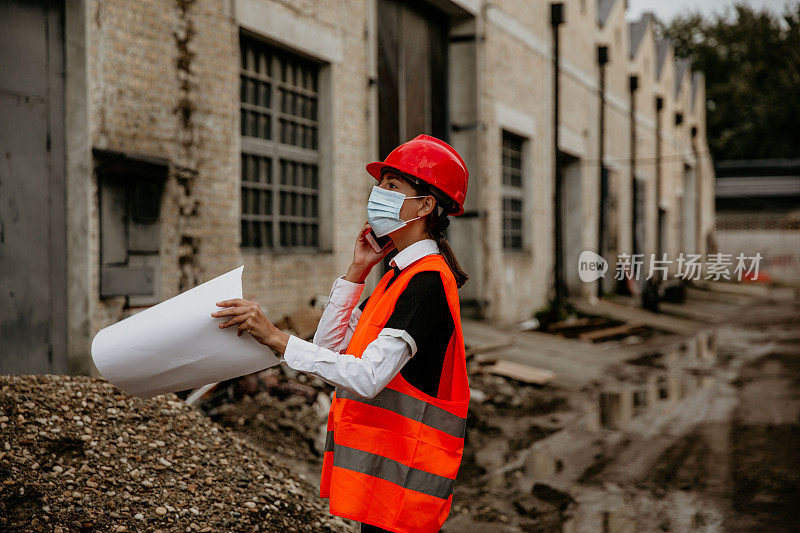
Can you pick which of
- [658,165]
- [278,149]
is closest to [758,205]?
[658,165]

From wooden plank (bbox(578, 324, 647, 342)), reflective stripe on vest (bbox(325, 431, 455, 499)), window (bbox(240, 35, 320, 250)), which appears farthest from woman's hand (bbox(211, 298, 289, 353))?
wooden plank (bbox(578, 324, 647, 342))

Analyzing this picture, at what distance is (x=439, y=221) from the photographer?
273 centimetres

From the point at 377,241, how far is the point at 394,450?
797mm

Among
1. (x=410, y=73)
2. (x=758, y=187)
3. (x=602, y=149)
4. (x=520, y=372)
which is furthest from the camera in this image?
(x=758, y=187)

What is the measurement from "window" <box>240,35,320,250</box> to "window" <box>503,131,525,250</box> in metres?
6.19

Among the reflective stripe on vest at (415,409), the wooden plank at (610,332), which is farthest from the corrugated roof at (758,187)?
the reflective stripe on vest at (415,409)

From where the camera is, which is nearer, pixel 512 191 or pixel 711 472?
pixel 711 472

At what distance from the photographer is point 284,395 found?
6719 mm

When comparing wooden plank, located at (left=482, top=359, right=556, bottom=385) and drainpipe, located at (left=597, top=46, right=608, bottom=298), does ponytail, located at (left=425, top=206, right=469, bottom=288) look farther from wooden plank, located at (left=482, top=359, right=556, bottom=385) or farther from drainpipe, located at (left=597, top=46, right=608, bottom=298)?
drainpipe, located at (left=597, top=46, right=608, bottom=298)

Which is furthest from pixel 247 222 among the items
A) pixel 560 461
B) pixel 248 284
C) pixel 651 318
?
pixel 651 318

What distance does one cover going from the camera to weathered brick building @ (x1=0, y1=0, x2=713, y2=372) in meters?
6.11

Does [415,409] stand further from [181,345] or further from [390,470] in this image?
[181,345]

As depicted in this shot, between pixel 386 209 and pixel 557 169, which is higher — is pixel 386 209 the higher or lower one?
the lower one

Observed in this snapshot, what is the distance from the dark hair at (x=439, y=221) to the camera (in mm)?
2631
